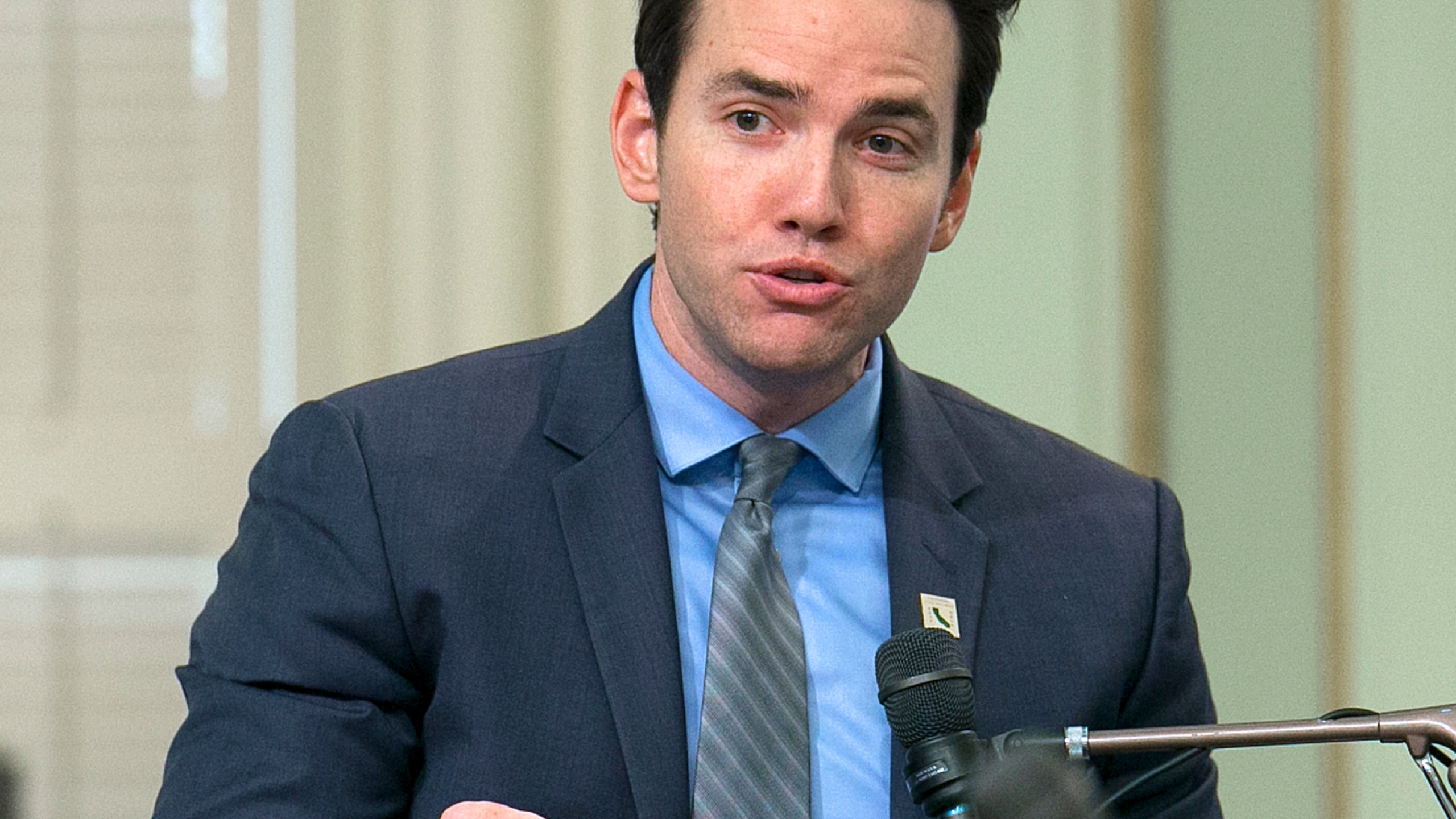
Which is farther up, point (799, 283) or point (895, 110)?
point (895, 110)

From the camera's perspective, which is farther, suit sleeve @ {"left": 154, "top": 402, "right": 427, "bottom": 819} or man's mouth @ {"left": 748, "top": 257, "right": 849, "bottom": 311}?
man's mouth @ {"left": 748, "top": 257, "right": 849, "bottom": 311}

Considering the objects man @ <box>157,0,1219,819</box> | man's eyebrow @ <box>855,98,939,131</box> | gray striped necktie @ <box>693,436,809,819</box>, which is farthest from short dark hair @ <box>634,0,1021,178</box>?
gray striped necktie @ <box>693,436,809,819</box>

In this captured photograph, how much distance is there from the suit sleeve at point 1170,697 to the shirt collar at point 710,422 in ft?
0.98

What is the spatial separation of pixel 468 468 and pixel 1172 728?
26.3 inches

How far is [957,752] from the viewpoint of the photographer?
0.89m

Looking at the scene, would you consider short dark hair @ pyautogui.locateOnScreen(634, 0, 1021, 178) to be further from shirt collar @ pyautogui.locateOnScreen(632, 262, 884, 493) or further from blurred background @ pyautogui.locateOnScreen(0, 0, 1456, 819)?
blurred background @ pyautogui.locateOnScreen(0, 0, 1456, 819)

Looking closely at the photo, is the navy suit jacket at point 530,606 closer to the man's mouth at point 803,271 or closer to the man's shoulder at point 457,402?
the man's shoulder at point 457,402

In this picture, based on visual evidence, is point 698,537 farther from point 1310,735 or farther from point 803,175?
point 1310,735

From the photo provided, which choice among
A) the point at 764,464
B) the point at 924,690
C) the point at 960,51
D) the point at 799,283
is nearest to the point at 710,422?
the point at 764,464

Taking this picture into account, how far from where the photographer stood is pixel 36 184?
221cm

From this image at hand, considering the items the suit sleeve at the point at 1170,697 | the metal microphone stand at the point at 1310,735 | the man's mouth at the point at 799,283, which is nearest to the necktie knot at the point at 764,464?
the man's mouth at the point at 799,283

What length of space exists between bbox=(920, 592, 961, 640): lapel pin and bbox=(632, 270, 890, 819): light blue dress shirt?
40 mm

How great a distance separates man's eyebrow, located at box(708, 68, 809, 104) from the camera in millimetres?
1337

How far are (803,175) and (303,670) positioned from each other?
55 cm
